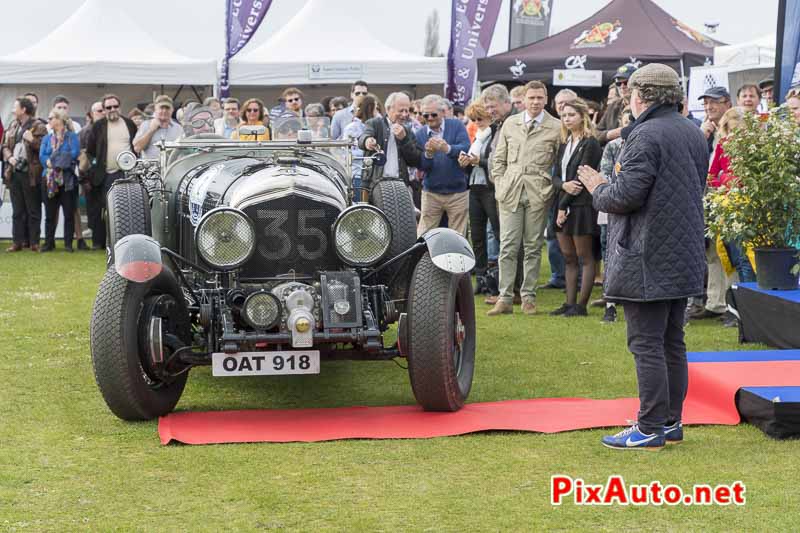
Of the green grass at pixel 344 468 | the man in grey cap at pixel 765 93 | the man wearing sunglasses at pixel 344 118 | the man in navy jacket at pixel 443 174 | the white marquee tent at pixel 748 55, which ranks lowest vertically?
the green grass at pixel 344 468

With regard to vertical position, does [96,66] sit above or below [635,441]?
above

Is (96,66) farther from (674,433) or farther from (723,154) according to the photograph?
(674,433)

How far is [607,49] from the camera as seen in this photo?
17.5 metres

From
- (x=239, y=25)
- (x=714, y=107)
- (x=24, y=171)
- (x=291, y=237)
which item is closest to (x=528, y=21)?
(x=239, y=25)

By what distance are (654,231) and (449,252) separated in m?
1.28

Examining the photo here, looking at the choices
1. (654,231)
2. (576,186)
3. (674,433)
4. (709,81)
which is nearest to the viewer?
(654,231)

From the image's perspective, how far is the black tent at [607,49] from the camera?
681 inches

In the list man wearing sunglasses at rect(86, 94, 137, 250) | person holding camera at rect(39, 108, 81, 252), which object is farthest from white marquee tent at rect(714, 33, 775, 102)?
person holding camera at rect(39, 108, 81, 252)

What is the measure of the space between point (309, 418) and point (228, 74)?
15277 mm

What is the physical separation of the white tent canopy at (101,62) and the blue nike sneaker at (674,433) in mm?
15997

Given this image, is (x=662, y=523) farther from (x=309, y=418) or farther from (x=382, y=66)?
(x=382, y=66)

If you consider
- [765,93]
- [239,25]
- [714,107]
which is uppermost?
[239,25]

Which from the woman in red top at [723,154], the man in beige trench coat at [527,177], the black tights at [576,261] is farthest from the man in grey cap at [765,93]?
the black tights at [576,261]

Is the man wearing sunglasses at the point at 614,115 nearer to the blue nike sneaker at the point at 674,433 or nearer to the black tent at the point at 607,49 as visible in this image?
the black tent at the point at 607,49
